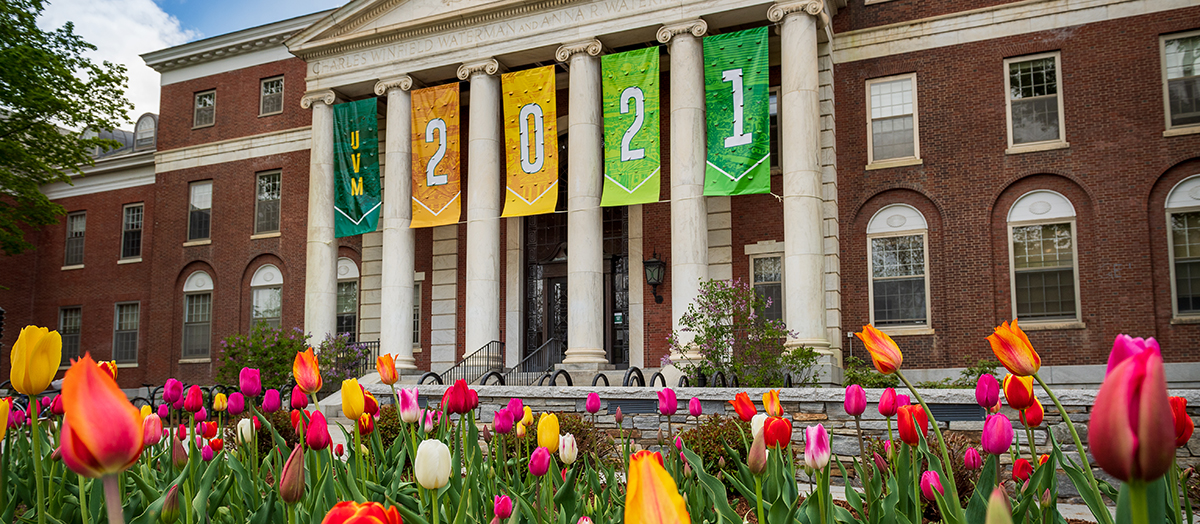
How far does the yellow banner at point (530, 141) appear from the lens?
1966cm

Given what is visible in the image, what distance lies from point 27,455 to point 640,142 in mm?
15189

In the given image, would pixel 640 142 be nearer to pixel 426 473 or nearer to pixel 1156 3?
pixel 1156 3

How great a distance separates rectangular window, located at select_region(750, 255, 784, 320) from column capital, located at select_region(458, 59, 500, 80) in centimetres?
778

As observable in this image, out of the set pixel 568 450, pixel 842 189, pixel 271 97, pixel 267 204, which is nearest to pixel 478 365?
pixel 842 189

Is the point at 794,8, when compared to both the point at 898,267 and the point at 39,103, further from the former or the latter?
the point at 39,103

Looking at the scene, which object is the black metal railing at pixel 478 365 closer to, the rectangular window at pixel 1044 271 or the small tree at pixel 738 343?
the small tree at pixel 738 343

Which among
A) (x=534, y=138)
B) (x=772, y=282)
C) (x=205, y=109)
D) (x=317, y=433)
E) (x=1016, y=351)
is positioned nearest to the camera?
(x=1016, y=351)

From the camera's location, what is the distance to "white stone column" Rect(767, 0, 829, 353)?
17.2 metres

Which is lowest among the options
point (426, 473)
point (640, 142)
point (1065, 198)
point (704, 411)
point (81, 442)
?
point (704, 411)

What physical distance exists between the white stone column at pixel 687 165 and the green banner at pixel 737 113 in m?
0.26

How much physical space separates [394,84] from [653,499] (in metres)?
21.8

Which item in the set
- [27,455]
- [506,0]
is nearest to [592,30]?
[506,0]

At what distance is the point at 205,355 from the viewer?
2712cm

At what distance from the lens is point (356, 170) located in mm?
22203
